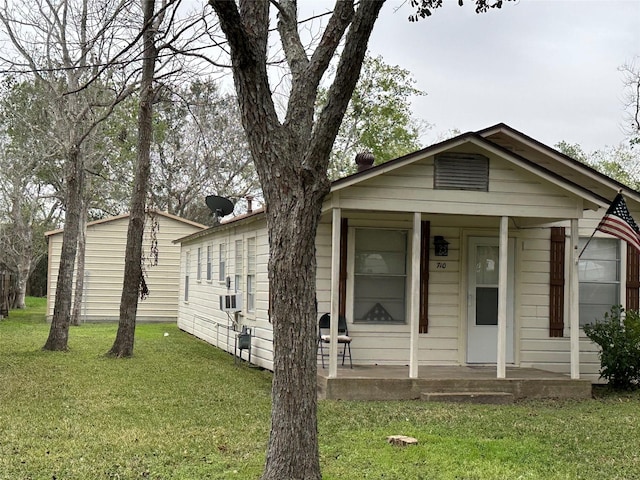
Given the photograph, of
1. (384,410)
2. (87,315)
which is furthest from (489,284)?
(87,315)

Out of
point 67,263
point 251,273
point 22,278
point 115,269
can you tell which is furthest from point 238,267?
point 22,278

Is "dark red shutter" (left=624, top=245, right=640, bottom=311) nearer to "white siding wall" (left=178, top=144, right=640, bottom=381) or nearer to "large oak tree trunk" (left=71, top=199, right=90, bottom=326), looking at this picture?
"white siding wall" (left=178, top=144, right=640, bottom=381)

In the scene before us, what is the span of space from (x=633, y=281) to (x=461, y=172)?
145 inches

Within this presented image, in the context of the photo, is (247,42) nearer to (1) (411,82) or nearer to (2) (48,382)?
(2) (48,382)

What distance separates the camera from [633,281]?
11.3 m

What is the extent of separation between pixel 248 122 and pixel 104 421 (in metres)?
3.96

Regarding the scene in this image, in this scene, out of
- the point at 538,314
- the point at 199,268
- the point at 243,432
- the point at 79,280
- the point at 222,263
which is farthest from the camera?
the point at 79,280

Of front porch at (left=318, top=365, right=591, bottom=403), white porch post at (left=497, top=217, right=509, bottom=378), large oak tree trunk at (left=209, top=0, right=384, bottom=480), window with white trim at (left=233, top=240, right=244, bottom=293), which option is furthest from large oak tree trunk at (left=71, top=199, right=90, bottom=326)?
large oak tree trunk at (left=209, top=0, right=384, bottom=480)

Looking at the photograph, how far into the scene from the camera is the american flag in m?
9.55

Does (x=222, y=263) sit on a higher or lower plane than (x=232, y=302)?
higher

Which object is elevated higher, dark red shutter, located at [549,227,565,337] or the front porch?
dark red shutter, located at [549,227,565,337]

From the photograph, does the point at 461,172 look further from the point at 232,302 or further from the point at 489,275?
the point at 232,302

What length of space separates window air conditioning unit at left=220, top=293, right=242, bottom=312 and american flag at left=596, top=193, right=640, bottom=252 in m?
6.41

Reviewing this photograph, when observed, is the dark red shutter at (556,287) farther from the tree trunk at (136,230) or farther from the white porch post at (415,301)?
the tree trunk at (136,230)
